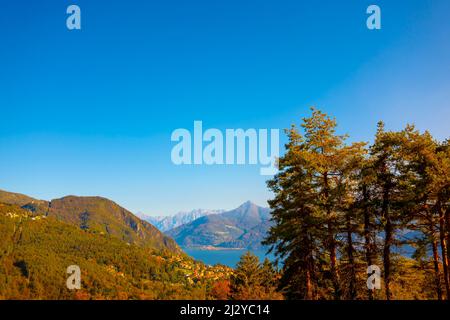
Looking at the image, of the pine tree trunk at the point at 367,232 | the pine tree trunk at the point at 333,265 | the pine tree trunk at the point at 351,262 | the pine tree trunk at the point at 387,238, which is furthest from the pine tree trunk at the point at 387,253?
the pine tree trunk at the point at 333,265

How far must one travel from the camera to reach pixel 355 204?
19.1 meters

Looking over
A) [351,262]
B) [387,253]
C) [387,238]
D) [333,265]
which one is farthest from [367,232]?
[333,265]

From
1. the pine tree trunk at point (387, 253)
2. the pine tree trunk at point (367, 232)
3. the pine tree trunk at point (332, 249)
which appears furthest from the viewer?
the pine tree trunk at point (332, 249)

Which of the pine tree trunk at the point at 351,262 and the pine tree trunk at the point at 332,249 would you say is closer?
the pine tree trunk at the point at 351,262

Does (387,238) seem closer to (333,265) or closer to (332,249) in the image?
(332,249)

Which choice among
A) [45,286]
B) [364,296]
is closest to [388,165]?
[364,296]

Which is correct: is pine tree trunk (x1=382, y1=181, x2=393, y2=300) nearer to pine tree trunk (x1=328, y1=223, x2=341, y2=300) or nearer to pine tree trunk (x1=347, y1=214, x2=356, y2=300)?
pine tree trunk (x1=347, y1=214, x2=356, y2=300)

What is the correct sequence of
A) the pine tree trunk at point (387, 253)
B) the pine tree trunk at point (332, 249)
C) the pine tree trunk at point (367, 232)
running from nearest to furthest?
the pine tree trunk at point (387, 253) → the pine tree trunk at point (367, 232) → the pine tree trunk at point (332, 249)

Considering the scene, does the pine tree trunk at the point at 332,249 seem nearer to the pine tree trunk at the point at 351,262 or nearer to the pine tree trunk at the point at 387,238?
the pine tree trunk at the point at 351,262

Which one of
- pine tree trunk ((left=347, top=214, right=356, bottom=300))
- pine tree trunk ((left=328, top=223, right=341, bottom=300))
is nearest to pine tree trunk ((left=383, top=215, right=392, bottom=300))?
pine tree trunk ((left=347, top=214, right=356, bottom=300))

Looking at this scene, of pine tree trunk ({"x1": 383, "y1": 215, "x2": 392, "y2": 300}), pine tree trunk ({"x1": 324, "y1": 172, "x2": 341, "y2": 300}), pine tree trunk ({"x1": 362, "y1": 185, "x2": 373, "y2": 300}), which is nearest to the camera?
pine tree trunk ({"x1": 383, "y1": 215, "x2": 392, "y2": 300})

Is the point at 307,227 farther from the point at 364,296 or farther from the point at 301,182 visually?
the point at 364,296

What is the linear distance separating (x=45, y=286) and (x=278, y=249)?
222299 mm

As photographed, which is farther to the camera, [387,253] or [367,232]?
[367,232]
